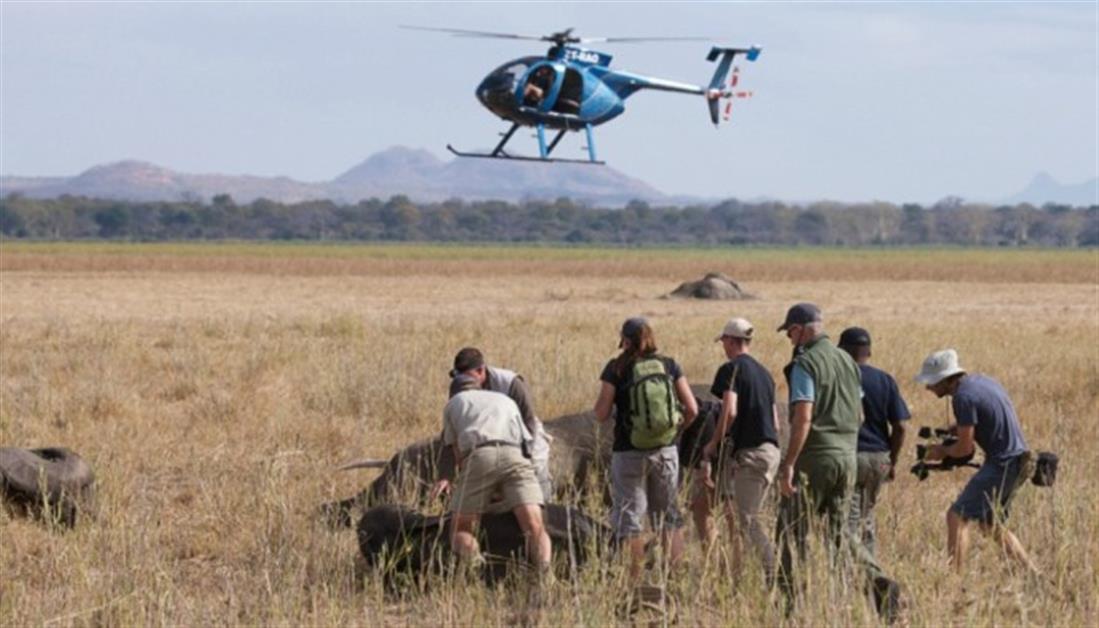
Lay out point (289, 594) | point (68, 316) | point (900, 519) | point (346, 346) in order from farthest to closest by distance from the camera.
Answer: point (68, 316)
point (346, 346)
point (900, 519)
point (289, 594)

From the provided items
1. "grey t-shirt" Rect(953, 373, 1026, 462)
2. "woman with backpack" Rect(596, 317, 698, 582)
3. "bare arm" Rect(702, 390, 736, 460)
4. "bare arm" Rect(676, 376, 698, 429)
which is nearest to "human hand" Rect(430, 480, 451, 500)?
"woman with backpack" Rect(596, 317, 698, 582)

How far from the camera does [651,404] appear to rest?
9711 millimetres

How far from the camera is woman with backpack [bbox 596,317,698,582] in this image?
9727 millimetres

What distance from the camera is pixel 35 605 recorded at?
884cm

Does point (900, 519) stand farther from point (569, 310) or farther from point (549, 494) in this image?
point (569, 310)

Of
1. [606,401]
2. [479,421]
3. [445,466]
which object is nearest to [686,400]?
[606,401]

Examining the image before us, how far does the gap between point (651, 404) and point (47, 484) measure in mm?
4098

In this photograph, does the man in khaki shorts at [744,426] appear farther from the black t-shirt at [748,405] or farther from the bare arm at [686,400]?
the bare arm at [686,400]

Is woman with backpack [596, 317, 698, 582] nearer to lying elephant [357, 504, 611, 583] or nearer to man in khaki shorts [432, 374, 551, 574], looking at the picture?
lying elephant [357, 504, 611, 583]

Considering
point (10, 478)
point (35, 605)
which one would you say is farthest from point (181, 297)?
point (35, 605)

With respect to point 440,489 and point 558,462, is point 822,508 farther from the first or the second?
point 558,462

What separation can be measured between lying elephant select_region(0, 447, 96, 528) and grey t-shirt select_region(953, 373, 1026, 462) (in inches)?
212

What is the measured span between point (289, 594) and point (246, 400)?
9325 millimetres

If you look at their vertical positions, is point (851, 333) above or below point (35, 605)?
above
